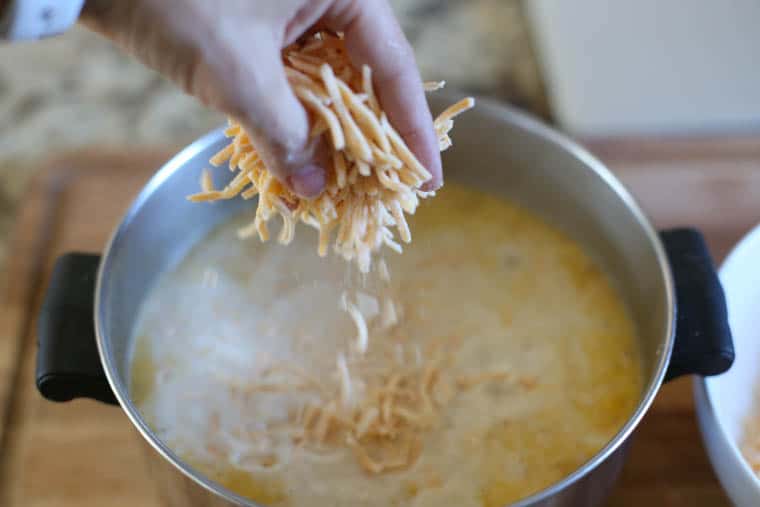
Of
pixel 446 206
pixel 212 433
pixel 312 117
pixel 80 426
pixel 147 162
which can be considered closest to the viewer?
pixel 312 117

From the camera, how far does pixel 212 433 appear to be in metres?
0.90

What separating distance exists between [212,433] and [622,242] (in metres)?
0.53

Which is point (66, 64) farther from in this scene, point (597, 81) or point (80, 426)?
point (597, 81)

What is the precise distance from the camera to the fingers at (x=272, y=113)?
1.91 ft

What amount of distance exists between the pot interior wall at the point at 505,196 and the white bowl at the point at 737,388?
76 millimetres

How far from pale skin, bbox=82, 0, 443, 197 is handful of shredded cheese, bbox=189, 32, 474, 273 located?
2cm

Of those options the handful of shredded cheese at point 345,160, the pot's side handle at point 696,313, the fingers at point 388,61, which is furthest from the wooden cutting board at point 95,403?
the fingers at point 388,61

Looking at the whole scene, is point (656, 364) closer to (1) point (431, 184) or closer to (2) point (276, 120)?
(1) point (431, 184)

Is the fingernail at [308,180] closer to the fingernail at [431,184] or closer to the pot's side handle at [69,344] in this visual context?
the fingernail at [431,184]

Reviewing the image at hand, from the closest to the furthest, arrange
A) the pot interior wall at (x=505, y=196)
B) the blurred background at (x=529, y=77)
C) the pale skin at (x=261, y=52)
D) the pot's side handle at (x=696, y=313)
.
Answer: the pale skin at (x=261, y=52)
the pot's side handle at (x=696, y=313)
the pot interior wall at (x=505, y=196)
the blurred background at (x=529, y=77)

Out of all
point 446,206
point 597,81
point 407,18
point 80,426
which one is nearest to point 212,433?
point 80,426

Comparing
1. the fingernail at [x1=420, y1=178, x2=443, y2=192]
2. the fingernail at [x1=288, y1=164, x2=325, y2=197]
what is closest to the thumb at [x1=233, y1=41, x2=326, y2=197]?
the fingernail at [x1=288, y1=164, x2=325, y2=197]

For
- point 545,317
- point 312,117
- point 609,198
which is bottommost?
point 545,317

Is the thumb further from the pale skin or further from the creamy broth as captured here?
the creamy broth
